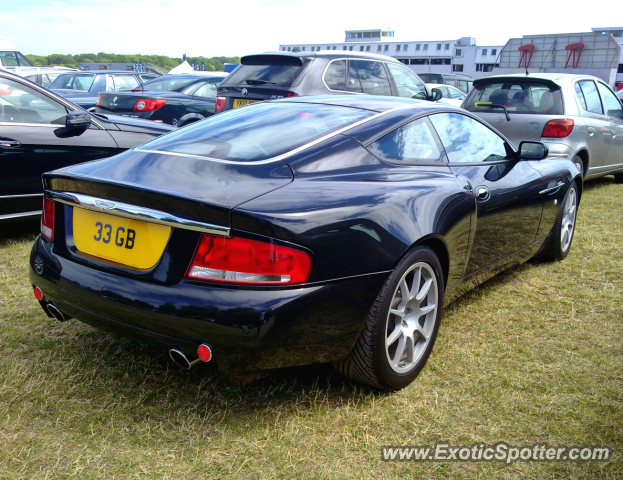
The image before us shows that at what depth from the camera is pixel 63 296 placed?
2.45 metres

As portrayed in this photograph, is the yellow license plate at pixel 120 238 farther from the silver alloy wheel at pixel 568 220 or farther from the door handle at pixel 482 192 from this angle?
the silver alloy wheel at pixel 568 220

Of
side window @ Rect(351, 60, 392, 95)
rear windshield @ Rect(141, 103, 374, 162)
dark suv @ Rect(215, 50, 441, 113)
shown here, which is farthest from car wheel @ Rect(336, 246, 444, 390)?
side window @ Rect(351, 60, 392, 95)

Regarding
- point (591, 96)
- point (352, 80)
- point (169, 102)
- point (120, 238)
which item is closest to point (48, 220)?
point (120, 238)

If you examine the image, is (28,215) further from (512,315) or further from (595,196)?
(595,196)

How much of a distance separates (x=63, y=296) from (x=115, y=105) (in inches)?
288

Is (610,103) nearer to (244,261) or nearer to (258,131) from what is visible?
Answer: (258,131)

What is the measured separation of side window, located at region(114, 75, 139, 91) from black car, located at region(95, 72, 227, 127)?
9.55 ft

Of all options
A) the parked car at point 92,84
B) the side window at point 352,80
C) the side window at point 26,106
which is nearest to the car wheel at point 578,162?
the side window at point 352,80

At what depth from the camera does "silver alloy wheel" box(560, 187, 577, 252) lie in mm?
4535

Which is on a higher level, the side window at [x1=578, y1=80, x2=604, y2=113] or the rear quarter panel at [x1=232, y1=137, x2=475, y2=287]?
the side window at [x1=578, y1=80, x2=604, y2=113]

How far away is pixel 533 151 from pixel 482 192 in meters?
0.82

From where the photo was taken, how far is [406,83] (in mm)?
7738

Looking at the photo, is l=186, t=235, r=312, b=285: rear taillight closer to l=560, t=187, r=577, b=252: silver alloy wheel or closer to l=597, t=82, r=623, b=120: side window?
l=560, t=187, r=577, b=252: silver alloy wheel

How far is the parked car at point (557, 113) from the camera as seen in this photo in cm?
636
